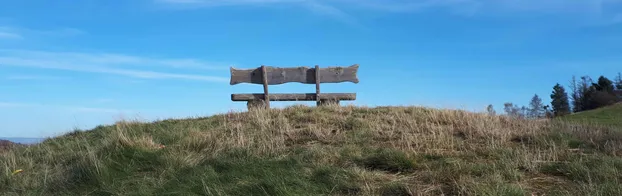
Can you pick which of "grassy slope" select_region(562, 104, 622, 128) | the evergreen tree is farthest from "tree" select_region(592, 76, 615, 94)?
"grassy slope" select_region(562, 104, 622, 128)

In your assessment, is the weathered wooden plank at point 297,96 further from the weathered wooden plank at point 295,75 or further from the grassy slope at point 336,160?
the grassy slope at point 336,160

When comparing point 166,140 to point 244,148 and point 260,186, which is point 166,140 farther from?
point 260,186

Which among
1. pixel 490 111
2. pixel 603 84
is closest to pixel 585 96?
pixel 603 84

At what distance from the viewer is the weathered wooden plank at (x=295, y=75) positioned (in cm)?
1284

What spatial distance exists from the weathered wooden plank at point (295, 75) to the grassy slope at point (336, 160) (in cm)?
399

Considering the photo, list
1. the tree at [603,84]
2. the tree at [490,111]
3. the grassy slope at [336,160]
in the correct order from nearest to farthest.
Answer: the grassy slope at [336,160] → the tree at [490,111] → the tree at [603,84]

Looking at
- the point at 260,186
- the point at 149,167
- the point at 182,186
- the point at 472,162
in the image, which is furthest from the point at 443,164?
the point at 149,167

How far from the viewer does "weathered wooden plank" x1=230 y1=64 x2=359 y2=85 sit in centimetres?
1284

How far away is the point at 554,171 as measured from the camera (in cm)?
516

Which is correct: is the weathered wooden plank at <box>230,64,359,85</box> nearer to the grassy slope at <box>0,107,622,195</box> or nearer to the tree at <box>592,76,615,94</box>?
the grassy slope at <box>0,107,622,195</box>

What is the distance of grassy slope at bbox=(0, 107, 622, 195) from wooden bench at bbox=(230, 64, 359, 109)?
3.69 meters

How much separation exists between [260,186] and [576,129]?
550 centimetres

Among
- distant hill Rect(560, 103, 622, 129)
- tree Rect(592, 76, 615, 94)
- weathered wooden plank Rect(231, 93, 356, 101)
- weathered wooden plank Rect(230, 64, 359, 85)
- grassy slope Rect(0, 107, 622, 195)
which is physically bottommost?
grassy slope Rect(0, 107, 622, 195)

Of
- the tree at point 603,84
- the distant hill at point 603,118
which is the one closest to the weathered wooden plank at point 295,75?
the distant hill at point 603,118
